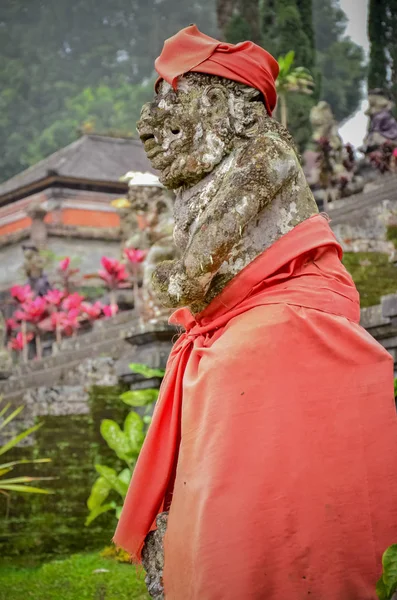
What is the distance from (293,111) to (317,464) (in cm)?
1822

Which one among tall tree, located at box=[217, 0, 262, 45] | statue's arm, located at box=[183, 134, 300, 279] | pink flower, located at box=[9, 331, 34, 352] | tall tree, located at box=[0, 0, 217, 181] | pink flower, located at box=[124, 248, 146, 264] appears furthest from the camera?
tall tree, located at box=[0, 0, 217, 181]

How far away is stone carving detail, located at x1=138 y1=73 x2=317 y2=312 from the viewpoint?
2.60 m

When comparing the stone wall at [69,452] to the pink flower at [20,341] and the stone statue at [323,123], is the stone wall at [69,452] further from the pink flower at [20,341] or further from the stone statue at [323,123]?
the stone statue at [323,123]

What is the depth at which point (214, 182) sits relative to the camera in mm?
2766

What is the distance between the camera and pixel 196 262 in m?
2.58

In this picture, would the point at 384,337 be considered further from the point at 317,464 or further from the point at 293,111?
the point at 293,111

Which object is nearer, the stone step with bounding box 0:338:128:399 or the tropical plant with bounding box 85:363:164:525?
the tropical plant with bounding box 85:363:164:525

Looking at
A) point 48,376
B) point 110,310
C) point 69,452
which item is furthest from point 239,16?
point 69,452

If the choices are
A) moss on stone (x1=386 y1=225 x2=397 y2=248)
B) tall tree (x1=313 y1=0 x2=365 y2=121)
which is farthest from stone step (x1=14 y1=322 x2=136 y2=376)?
tall tree (x1=313 y1=0 x2=365 y2=121)

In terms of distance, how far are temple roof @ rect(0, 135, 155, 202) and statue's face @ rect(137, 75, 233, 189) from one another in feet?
69.8

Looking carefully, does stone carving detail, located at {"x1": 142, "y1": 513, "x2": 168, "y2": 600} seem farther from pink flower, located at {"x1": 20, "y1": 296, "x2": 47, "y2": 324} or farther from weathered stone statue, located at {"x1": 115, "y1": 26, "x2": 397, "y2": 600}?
pink flower, located at {"x1": 20, "y1": 296, "x2": 47, "y2": 324}

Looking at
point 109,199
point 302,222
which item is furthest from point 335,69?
point 302,222

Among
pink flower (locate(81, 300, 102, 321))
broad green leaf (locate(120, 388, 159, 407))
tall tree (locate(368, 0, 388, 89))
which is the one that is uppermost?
tall tree (locate(368, 0, 388, 89))

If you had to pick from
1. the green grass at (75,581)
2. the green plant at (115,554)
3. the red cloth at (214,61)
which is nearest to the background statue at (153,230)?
the green plant at (115,554)
